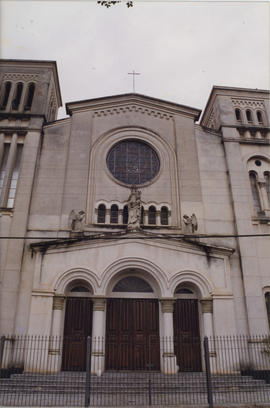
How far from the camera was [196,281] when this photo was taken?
15.6 metres

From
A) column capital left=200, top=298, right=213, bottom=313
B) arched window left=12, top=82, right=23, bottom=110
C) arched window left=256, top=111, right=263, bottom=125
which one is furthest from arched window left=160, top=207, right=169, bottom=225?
arched window left=12, top=82, right=23, bottom=110

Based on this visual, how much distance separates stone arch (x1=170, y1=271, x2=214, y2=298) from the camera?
15.4 m

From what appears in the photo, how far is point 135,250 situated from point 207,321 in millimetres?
4480

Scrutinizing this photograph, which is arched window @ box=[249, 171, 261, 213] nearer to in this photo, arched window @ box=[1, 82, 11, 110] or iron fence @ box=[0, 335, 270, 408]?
iron fence @ box=[0, 335, 270, 408]

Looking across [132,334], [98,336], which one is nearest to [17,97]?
[98,336]

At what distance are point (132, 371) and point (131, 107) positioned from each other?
1465cm

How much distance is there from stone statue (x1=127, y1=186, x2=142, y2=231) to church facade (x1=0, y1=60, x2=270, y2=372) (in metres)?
0.06

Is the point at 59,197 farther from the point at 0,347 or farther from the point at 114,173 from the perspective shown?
the point at 0,347

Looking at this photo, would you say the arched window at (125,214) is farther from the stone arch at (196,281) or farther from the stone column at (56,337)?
the stone column at (56,337)

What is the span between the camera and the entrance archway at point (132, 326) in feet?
48.4

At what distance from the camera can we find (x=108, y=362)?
14750 mm

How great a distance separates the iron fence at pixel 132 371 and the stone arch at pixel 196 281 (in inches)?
80.1

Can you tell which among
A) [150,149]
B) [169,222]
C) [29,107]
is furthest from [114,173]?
[29,107]

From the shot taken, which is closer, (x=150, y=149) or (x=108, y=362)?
(x=108, y=362)
